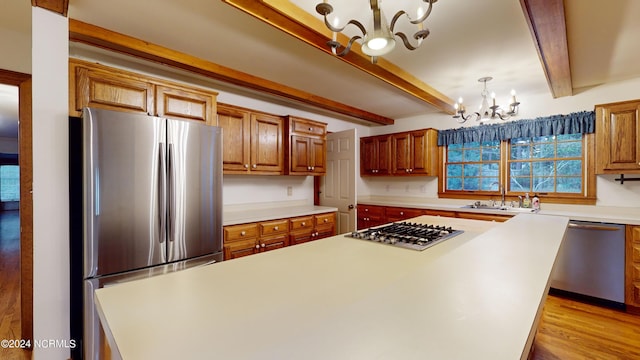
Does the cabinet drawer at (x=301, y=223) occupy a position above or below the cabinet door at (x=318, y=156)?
below

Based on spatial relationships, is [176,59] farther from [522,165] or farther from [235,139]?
[522,165]

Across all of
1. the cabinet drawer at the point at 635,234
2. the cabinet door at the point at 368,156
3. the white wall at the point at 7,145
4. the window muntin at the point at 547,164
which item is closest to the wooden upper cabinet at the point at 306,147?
the cabinet door at the point at 368,156

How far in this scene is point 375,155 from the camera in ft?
15.9

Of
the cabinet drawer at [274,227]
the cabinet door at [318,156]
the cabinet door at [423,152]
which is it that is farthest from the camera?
the cabinet door at [423,152]

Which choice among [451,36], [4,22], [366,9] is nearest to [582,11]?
[451,36]

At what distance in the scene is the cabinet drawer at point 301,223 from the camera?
3.20 m

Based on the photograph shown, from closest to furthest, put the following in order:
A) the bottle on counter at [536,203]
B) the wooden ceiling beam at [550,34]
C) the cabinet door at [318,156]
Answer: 1. the wooden ceiling beam at [550,34]
2. the bottle on counter at [536,203]
3. the cabinet door at [318,156]

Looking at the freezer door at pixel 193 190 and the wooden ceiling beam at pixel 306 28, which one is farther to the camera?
the freezer door at pixel 193 190

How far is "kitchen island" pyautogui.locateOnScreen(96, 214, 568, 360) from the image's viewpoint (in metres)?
0.58

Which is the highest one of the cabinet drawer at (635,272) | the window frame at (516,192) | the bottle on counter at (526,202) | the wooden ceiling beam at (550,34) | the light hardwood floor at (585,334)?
the wooden ceiling beam at (550,34)

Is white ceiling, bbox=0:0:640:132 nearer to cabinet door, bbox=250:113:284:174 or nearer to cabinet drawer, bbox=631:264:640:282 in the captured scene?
cabinet door, bbox=250:113:284:174

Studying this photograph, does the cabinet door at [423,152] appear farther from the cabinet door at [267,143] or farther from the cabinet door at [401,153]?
the cabinet door at [267,143]

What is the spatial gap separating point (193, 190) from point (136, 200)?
393 millimetres

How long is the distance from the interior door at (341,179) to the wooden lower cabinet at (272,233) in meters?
0.28
